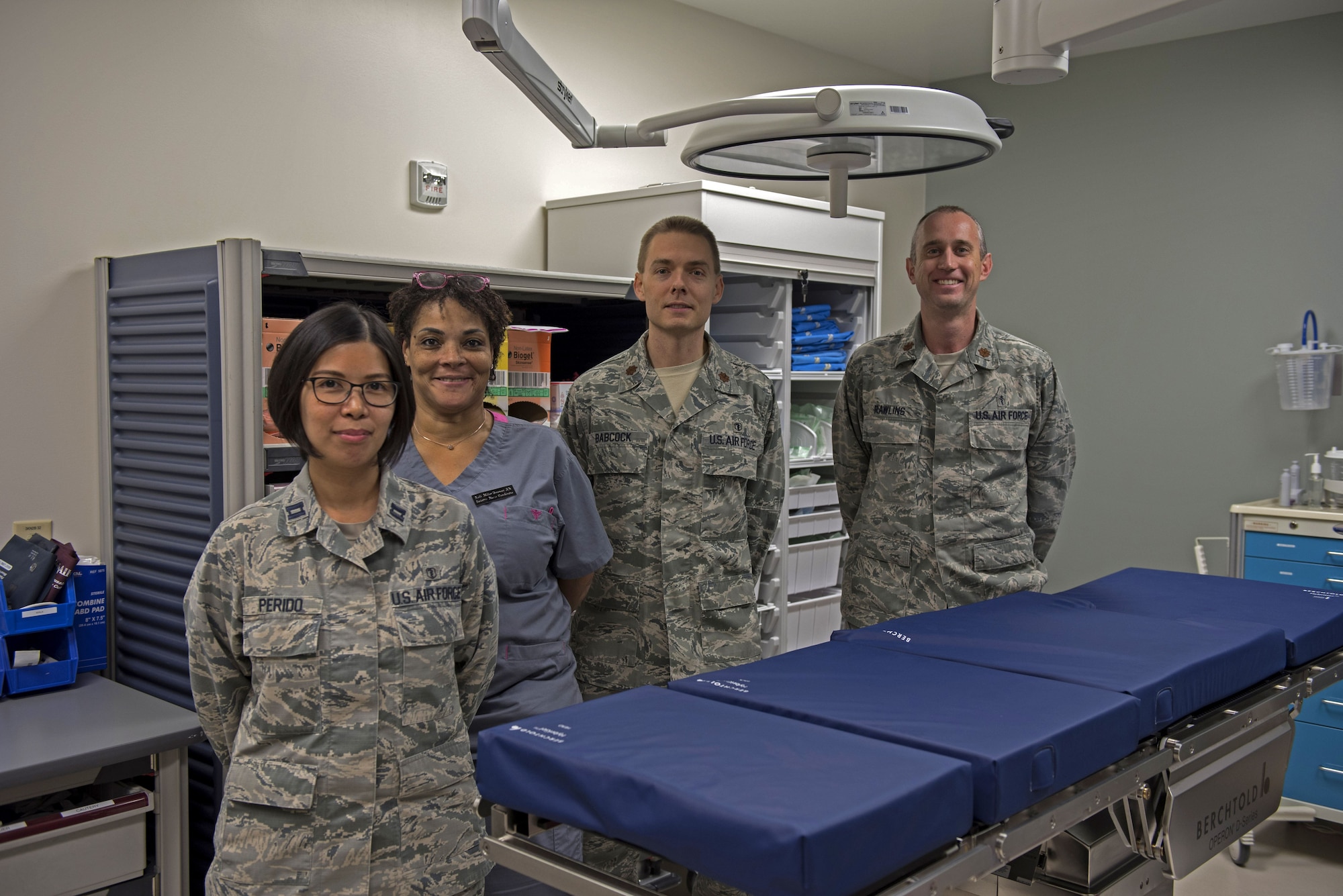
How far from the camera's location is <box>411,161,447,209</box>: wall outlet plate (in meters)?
3.79

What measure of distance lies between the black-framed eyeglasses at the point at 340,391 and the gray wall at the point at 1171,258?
4.71 meters

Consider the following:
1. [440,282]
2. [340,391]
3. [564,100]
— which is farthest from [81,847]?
[564,100]

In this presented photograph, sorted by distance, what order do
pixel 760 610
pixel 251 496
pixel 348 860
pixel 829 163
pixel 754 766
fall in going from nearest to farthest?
pixel 754 766 → pixel 348 860 → pixel 829 163 → pixel 251 496 → pixel 760 610

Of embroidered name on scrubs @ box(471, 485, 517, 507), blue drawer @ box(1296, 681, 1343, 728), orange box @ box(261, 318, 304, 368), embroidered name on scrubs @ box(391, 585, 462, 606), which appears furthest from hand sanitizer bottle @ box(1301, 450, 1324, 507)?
orange box @ box(261, 318, 304, 368)

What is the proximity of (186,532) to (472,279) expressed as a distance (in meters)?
1.19

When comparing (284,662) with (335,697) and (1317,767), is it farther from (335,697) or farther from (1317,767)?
(1317,767)

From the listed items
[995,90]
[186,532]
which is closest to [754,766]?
[186,532]

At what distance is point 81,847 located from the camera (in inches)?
91.3

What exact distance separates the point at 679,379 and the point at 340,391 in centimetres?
108

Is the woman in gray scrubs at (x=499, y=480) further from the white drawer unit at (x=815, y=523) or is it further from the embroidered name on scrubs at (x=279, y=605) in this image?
the white drawer unit at (x=815, y=523)

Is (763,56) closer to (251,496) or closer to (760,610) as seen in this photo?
(760,610)

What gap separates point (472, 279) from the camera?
2166 millimetres

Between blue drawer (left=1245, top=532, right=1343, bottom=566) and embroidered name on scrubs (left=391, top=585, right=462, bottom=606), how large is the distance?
11.8 ft

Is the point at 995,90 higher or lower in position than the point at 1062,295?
higher
